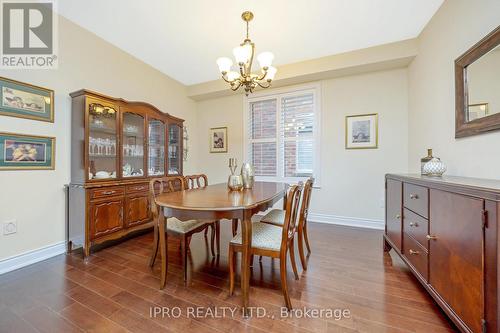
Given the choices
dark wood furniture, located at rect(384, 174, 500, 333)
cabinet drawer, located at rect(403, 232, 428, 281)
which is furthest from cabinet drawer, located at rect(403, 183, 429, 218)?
cabinet drawer, located at rect(403, 232, 428, 281)

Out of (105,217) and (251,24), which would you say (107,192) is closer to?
(105,217)

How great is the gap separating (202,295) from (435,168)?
7.33ft

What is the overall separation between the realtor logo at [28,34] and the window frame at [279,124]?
2756 millimetres

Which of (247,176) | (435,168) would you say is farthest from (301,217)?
(435,168)

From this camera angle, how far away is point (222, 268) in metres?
2.06

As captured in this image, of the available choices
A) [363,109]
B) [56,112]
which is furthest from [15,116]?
[363,109]

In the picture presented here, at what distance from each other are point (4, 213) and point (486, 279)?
3.56 metres

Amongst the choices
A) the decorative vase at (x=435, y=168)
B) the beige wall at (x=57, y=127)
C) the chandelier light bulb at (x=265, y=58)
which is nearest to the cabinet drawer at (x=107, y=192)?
the beige wall at (x=57, y=127)

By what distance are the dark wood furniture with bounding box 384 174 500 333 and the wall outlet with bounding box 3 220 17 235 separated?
3558 millimetres

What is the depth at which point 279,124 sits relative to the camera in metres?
3.89

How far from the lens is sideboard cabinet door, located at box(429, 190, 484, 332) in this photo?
1.04 metres

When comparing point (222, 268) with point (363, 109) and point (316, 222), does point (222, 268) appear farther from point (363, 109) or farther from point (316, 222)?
point (363, 109)

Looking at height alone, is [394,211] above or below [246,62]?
below

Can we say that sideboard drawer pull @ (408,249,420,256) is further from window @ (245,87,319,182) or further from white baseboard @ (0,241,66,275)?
white baseboard @ (0,241,66,275)
